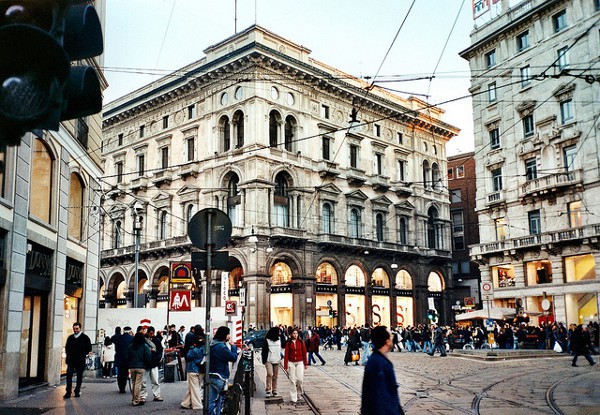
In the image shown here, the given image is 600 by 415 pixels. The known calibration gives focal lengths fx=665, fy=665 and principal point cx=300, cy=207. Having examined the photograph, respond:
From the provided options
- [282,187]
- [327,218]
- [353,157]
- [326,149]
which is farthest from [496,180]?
[282,187]

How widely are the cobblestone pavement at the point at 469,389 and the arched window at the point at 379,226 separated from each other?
25.9 meters

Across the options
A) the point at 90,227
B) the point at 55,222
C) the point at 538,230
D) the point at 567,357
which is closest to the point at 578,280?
the point at 538,230

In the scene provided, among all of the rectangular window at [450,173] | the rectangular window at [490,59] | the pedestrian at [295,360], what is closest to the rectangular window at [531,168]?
the rectangular window at [490,59]

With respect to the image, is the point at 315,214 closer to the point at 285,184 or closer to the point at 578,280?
the point at 285,184

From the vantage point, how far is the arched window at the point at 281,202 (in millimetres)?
42947

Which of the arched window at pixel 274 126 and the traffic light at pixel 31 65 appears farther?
the arched window at pixel 274 126

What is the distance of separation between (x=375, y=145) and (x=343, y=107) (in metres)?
4.15

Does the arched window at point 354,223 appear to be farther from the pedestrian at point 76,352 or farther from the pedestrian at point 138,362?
the pedestrian at point 138,362

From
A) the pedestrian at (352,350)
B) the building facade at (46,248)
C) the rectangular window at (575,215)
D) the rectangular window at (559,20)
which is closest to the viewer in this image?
the building facade at (46,248)

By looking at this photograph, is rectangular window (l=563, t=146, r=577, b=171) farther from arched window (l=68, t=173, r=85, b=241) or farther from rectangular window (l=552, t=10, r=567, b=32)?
arched window (l=68, t=173, r=85, b=241)

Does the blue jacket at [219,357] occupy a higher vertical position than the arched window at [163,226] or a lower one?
lower

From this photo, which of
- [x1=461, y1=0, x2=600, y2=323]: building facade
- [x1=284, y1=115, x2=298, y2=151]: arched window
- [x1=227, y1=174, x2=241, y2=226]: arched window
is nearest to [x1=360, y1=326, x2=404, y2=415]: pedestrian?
[x1=461, y1=0, x2=600, y2=323]: building facade

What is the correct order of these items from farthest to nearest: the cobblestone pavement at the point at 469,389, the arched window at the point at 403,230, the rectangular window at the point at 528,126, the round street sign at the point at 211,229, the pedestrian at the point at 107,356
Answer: the arched window at the point at 403,230
the rectangular window at the point at 528,126
the pedestrian at the point at 107,356
the cobblestone pavement at the point at 469,389
the round street sign at the point at 211,229

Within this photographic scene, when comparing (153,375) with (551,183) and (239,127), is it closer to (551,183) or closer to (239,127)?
(551,183)
